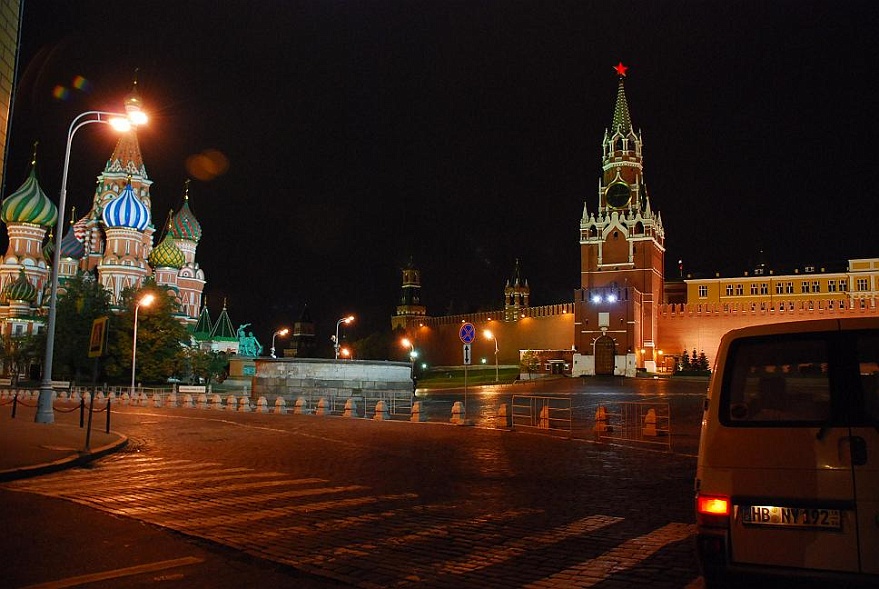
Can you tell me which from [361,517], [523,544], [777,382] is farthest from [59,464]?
[777,382]

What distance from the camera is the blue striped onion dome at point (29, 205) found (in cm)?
7862

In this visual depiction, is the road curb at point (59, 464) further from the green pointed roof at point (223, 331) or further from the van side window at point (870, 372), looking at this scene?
the green pointed roof at point (223, 331)

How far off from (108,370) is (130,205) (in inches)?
1150

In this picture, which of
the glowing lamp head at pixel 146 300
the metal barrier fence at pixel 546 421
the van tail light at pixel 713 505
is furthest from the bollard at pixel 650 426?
the glowing lamp head at pixel 146 300

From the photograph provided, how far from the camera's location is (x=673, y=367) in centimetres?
8219

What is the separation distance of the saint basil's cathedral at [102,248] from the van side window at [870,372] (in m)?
71.5

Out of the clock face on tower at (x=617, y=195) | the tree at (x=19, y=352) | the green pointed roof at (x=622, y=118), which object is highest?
the green pointed roof at (x=622, y=118)

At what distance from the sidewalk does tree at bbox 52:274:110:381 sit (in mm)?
35266

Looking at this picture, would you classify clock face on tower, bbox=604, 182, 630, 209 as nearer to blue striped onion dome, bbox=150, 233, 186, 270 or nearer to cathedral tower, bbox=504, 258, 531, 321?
cathedral tower, bbox=504, 258, 531, 321

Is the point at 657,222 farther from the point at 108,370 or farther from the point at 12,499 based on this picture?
the point at 12,499

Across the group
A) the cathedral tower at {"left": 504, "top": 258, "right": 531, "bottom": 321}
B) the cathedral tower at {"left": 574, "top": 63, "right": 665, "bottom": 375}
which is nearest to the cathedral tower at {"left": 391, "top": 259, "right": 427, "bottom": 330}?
the cathedral tower at {"left": 504, "top": 258, "right": 531, "bottom": 321}

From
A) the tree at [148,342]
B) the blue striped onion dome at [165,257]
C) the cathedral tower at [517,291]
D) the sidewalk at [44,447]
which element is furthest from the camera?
the cathedral tower at [517,291]

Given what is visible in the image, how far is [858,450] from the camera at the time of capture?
13.8ft

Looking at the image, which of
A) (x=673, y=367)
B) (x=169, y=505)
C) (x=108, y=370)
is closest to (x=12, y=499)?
(x=169, y=505)
